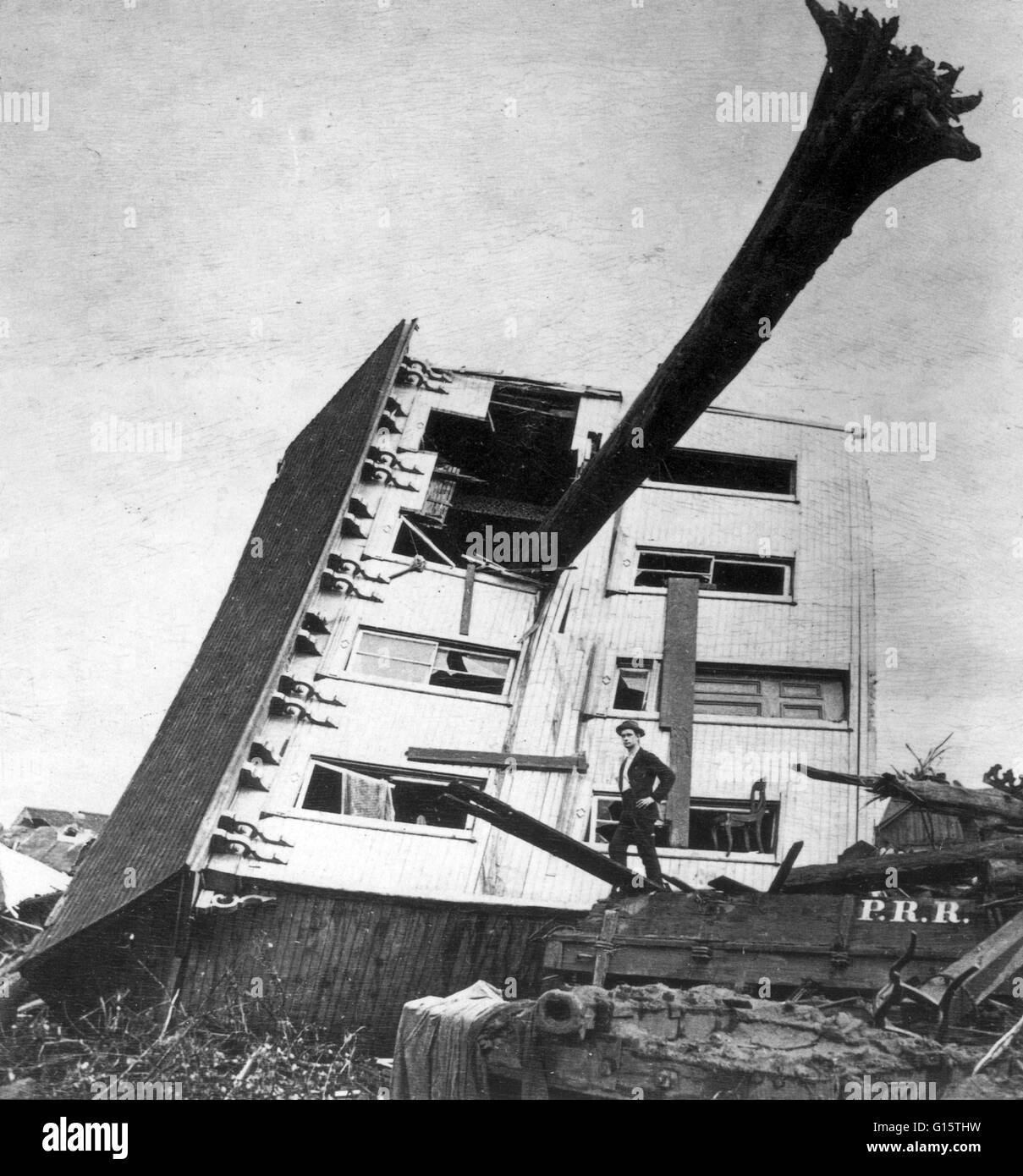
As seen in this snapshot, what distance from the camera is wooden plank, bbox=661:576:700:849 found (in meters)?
10.8

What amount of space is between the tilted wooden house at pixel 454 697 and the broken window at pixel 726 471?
42 mm

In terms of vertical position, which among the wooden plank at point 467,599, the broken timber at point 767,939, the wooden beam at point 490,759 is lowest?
the broken timber at point 767,939

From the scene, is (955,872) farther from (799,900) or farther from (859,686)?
(859,686)

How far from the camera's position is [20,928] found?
11.7 m

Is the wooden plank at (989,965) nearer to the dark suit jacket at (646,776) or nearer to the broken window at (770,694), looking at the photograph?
the dark suit jacket at (646,776)

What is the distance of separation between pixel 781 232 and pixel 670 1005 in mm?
4271

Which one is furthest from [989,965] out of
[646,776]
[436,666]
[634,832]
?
[436,666]

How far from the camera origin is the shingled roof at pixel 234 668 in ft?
29.1

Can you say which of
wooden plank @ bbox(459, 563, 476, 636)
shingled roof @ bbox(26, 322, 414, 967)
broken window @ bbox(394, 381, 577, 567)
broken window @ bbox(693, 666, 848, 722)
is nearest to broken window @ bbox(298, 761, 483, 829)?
shingled roof @ bbox(26, 322, 414, 967)

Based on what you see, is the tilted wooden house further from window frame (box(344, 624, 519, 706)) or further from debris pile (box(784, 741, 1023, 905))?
debris pile (box(784, 741, 1023, 905))

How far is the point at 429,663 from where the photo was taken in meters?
11.6

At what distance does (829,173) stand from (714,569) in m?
8.42

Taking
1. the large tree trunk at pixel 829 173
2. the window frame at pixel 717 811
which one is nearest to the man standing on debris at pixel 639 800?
the window frame at pixel 717 811

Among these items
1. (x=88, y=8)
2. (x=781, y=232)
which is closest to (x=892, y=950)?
(x=781, y=232)
